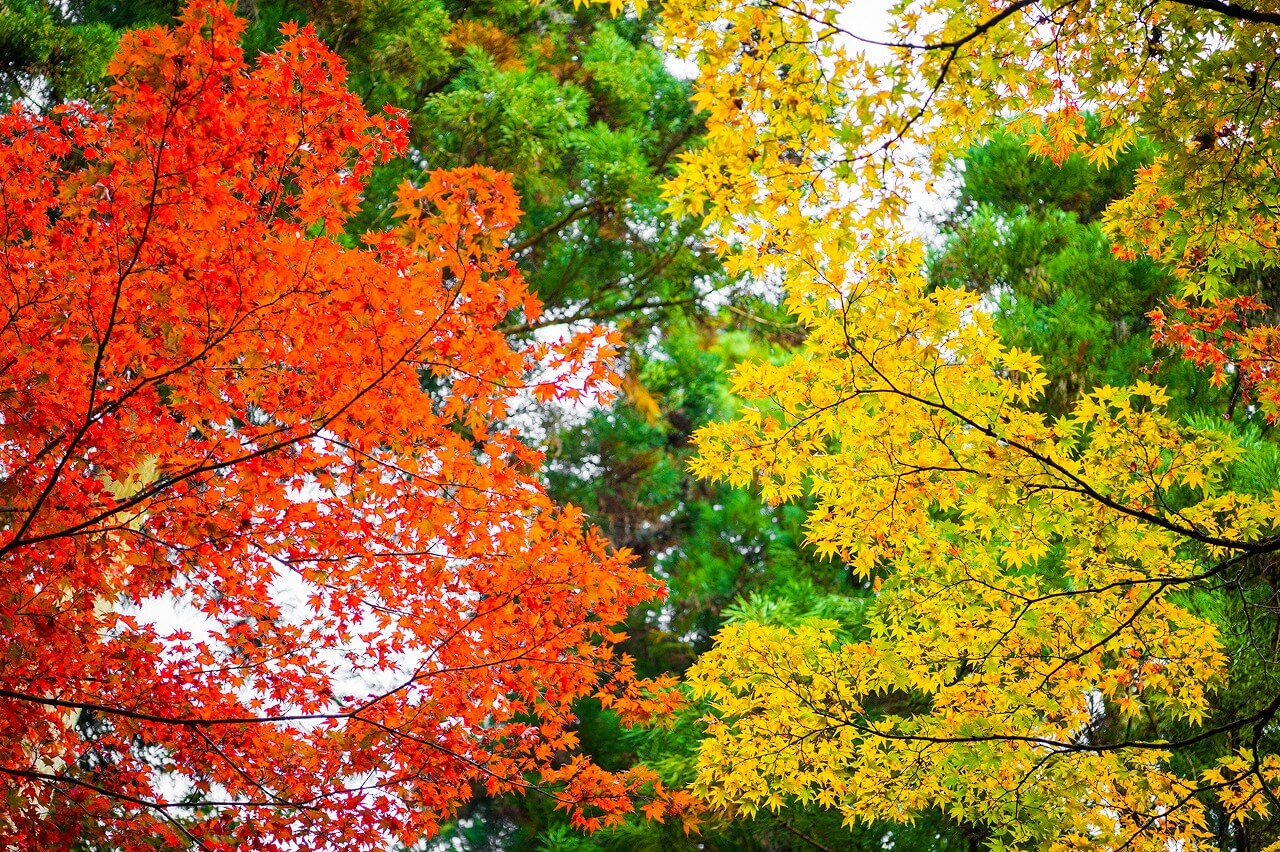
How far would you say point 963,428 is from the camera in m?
3.77

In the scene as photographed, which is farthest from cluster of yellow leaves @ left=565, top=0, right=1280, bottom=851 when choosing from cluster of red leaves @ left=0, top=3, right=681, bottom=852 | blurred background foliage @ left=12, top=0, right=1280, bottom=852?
blurred background foliage @ left=12, top=0, right=1280, bottom=852

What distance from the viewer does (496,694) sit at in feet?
13.0

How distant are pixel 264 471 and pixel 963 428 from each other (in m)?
2.71

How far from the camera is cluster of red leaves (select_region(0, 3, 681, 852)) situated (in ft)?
10.5

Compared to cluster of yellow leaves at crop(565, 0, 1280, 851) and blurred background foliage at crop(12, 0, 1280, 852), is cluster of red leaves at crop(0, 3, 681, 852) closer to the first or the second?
cluster of yellow leaves at crop(565, 0, 1280, 851)

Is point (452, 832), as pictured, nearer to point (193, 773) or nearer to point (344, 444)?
point (193, 773)

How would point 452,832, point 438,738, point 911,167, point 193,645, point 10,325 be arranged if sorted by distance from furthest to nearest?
point 452,832 → point 193,645 → point 438,738 → point 10,325 → point 911,167

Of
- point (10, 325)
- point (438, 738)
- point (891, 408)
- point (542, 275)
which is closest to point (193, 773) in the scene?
point (438, 738)

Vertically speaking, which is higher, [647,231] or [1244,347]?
[647,231]

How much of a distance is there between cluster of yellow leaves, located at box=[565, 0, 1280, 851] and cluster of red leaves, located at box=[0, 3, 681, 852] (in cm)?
77

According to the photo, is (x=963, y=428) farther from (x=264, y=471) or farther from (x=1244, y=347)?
(x=264, y=471)

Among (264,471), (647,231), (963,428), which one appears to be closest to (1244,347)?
(963,428)

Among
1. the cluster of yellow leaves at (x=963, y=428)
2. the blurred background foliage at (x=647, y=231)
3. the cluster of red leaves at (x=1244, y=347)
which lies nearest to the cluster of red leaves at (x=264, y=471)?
the cluster of yellow leaves at (x=963, y=428)

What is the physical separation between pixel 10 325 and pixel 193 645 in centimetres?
176
